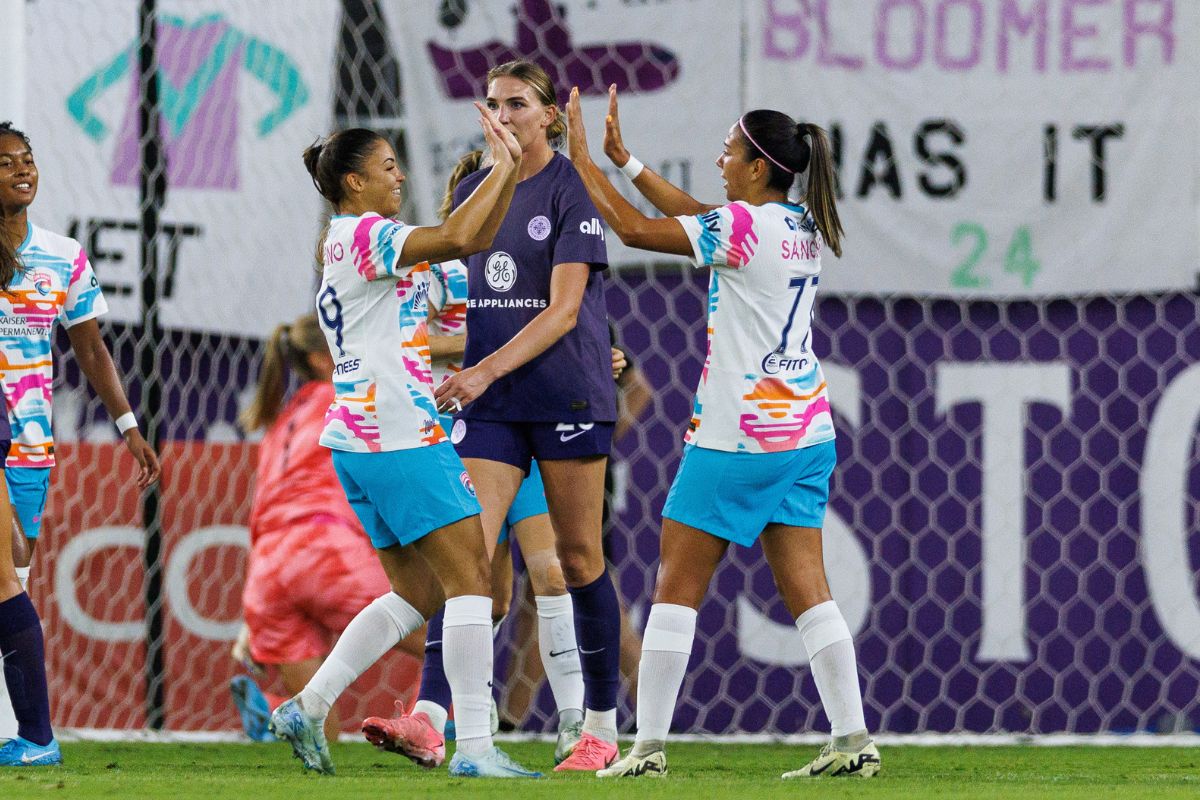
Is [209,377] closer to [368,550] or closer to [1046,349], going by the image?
[368,550]

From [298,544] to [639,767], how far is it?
1892 mm

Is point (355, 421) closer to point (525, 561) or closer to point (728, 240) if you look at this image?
point (728, 240)

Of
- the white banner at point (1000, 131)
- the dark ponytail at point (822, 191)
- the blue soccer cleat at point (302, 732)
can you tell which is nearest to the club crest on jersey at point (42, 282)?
the blue soccer cleat at point (302, 732)

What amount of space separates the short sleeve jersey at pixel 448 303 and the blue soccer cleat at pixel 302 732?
922 mm

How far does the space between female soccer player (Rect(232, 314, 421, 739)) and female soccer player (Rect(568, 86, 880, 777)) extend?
155 centimetres

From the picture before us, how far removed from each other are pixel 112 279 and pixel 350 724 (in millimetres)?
1519

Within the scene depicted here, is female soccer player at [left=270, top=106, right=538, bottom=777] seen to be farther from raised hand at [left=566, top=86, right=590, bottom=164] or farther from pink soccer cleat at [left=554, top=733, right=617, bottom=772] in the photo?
pink soccer cleat at [left=554, top=733, right=617, bottom=772]

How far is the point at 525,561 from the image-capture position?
3.88 meters

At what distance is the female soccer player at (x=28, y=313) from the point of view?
12.3ft

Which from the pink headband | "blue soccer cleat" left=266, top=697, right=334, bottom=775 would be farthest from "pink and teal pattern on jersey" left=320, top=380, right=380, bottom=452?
the pink headband

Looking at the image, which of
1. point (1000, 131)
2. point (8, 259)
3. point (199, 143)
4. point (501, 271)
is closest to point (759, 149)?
point (501, 271)

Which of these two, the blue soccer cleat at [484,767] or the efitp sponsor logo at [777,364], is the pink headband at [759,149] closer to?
the efitp sponsor logo at [777,364]

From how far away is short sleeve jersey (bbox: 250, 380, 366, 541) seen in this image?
15.9 feet

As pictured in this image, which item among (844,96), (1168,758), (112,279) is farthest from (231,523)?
(1168,758)
